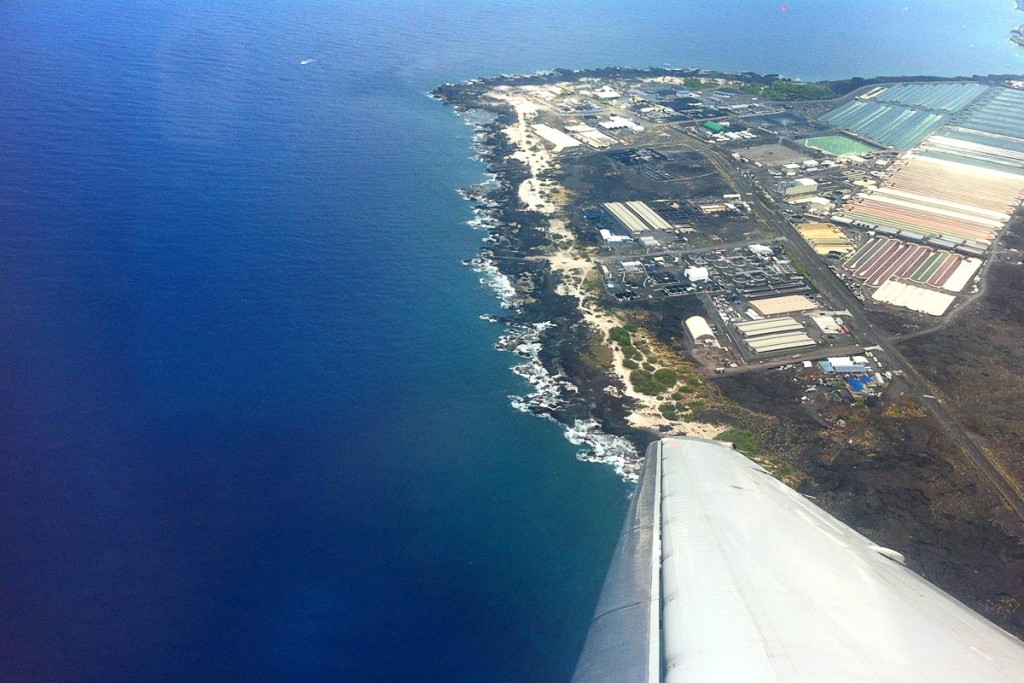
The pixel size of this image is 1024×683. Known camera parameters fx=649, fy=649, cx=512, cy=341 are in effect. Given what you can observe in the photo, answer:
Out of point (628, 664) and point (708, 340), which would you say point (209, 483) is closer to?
point (628, 664)

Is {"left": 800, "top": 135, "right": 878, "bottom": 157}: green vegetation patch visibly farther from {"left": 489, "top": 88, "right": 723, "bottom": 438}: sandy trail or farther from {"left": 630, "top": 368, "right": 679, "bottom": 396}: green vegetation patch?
{"left": 630, "top": 368, "right": 679, "bottom": 396}: green vegetation patch

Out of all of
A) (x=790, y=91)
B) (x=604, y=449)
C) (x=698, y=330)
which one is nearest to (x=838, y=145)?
(x=790, y=91)

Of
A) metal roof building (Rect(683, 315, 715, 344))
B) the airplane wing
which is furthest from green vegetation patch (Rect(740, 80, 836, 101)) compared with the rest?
the airplane wing

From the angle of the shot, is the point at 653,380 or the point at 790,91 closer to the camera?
the point at 653,380

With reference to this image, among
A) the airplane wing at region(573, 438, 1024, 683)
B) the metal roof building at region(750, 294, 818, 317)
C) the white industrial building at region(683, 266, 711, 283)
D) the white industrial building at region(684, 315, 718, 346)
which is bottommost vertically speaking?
the airplane wing at region(573, 438, 1024, 683)

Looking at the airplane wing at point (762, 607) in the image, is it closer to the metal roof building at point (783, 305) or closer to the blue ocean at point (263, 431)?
the blue ocean at point (263, 431)

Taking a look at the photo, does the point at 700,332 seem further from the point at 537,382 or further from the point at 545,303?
the point at 537,382
